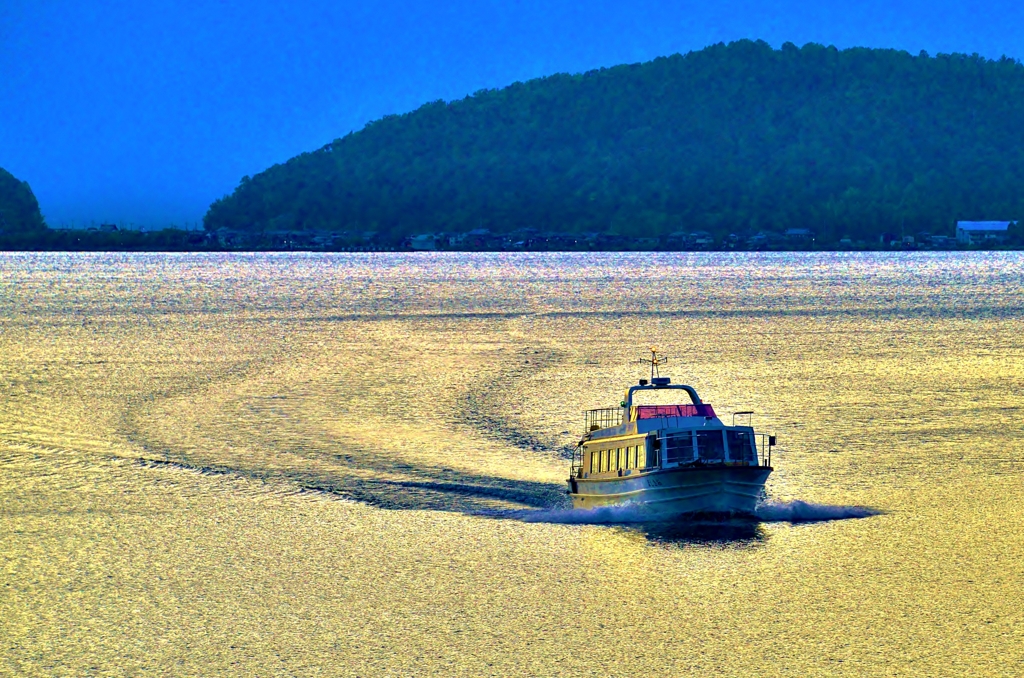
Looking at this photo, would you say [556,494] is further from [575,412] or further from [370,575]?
[575,412]

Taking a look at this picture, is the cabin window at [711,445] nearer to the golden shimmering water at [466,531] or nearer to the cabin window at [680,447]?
the cabin window at [680,447]

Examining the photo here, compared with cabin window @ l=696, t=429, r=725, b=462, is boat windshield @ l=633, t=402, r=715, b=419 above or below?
above

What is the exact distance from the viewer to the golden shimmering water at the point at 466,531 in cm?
3034

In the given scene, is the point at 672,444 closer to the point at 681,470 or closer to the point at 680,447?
the point at 680,447

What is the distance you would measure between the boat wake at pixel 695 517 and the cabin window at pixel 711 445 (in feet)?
6.15

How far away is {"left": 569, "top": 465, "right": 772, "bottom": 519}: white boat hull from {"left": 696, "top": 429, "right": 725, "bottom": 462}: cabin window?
2.50 ft

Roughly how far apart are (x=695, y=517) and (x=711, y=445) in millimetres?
2262

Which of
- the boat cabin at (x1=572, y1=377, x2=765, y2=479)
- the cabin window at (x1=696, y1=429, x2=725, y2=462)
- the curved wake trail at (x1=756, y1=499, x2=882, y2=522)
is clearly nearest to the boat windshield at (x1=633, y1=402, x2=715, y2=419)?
the boat cabin at (x1=572, y1=377, x2=765, y2=479)

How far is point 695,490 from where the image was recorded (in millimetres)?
41281

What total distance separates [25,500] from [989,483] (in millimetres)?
32509

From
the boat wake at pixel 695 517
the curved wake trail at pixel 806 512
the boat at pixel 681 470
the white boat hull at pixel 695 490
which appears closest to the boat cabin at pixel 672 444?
the boat at pixel 681 470

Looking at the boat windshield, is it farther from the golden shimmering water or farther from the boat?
the golden shimmering water

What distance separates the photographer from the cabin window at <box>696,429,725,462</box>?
41781mm

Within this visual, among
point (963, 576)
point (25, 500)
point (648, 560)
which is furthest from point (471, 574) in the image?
point (25, 500)
